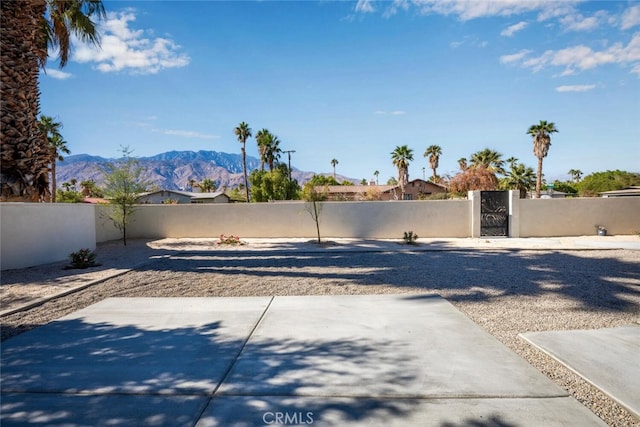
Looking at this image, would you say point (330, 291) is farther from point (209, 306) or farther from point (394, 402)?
point (394, 402)

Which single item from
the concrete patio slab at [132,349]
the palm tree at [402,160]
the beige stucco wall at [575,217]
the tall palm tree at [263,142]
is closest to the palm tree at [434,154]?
the palm tree at [402,160]

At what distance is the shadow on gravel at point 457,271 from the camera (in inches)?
272

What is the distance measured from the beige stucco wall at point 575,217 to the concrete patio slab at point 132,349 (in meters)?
15.2

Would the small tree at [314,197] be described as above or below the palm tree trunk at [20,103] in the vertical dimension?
below

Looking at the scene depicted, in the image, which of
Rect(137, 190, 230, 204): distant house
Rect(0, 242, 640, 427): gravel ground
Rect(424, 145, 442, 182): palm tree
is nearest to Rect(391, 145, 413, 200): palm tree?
Rect(424, 145, 442, 182): palm tree

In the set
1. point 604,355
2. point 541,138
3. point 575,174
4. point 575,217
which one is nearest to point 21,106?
point 604,355

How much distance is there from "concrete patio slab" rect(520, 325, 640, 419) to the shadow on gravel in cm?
151

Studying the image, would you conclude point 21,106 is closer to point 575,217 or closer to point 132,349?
point 132,349

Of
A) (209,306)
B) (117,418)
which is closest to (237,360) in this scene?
(117,418)

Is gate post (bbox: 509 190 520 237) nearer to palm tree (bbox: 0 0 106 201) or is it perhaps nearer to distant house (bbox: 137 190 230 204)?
palm tree (bbox: 0 0 106 201)

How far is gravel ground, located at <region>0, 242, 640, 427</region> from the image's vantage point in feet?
16.7

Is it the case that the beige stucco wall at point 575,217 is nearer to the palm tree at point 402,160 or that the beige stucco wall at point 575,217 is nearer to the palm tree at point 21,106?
the palm tree at point 21,106

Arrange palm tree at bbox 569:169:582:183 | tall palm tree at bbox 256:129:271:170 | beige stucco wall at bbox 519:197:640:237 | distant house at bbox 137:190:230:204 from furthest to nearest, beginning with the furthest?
palm tree at bbox 569:169:582:183, distant house at bbox 137:190:230:204, tall palm tree at bbox 256:129:271:170, beige stucco wall at bbox 519:197:640:237

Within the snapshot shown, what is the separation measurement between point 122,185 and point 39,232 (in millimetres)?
4773
